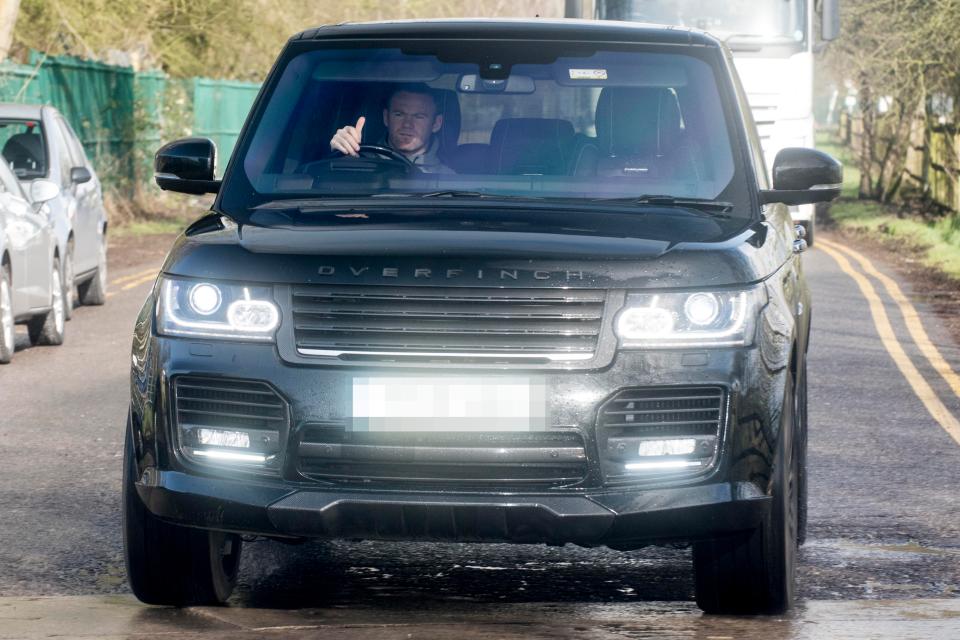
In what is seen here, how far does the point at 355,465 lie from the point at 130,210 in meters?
26.0

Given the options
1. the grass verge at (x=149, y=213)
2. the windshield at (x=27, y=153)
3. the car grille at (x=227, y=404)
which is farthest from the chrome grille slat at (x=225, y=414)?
the grass verge at (x=149, y=213)

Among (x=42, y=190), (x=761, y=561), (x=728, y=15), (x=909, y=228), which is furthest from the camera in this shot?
(x=909, y=228)

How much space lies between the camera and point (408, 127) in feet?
21.4

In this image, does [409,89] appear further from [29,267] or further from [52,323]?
[52,323]


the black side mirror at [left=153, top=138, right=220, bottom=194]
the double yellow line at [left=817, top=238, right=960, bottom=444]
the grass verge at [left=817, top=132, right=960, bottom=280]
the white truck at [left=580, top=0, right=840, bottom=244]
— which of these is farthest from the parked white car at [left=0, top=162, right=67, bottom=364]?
the grass verge at [left=817, top=132, right=960, bottom=280]

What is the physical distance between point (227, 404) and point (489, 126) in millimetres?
1670

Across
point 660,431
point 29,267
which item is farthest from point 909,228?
point 660,431

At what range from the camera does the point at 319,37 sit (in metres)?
6.75

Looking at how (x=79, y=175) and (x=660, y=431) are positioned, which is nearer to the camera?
(x=660, y=431)

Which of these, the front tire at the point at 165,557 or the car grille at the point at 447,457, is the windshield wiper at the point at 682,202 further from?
the front tire at the point at 165,557

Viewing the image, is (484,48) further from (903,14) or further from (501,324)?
(903,14)

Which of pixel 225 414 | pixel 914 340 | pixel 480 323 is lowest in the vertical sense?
pixel 914 340

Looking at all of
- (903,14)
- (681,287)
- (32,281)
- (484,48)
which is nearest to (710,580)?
(681,287)

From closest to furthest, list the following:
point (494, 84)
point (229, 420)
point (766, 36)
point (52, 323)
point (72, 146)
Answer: point (229, 420)
point (494, 84)
point (52, 323)
point (72, 146)
point (766, 36)
